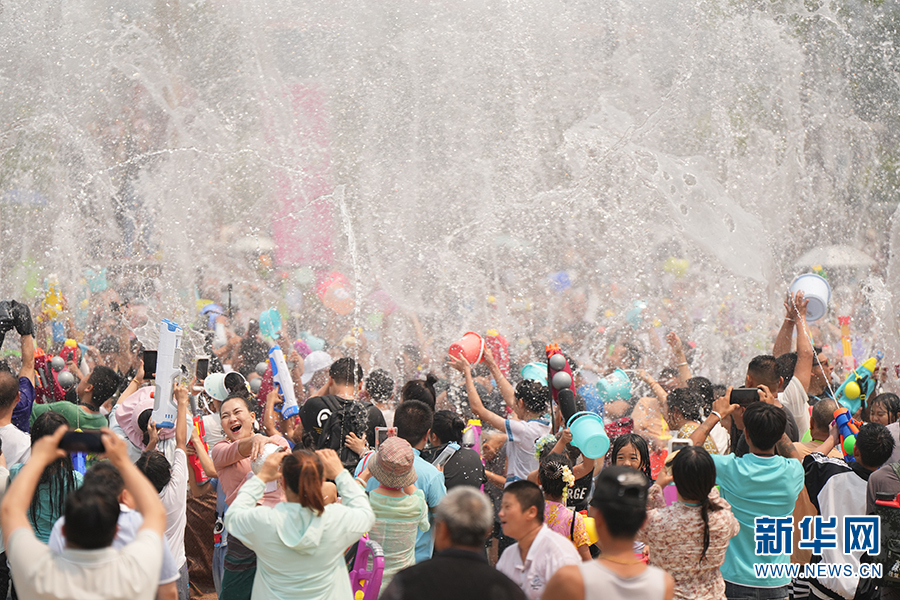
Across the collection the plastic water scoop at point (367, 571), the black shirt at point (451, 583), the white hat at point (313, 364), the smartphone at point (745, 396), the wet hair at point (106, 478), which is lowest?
the white hat at point (313, 364)

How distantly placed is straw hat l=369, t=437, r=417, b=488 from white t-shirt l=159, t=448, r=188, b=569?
97 centimetres

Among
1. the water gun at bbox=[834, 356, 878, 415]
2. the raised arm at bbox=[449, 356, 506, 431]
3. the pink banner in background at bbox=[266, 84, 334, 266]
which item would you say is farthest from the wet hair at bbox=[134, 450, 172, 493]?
the pink banner in background at bbox=[266, 84, 334, 266]

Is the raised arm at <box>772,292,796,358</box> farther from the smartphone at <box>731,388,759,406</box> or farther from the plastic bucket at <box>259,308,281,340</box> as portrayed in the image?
the plastic bucket at <box>259,308,281,340</box>

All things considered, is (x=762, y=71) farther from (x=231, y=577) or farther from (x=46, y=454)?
(x=46, y=454)

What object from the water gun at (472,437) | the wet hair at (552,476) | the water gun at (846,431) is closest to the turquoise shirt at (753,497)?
the wet hair at (552,476)

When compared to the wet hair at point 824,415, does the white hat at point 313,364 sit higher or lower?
lower

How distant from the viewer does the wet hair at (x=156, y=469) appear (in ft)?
12.0

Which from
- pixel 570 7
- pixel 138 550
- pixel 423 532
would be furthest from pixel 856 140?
pixel 138 550

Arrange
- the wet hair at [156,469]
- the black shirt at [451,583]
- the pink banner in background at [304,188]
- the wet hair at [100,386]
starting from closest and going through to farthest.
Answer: the black shirt at [451,583] < the wet hair at [156,469] < the wet hair at [100,386] < the pink banner in background at [304,188]

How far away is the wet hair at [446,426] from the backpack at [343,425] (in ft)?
1.48

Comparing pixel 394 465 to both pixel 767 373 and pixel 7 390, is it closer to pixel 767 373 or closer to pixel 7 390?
pixel 7 390

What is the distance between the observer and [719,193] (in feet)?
27.5

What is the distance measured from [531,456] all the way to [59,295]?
5.58 m

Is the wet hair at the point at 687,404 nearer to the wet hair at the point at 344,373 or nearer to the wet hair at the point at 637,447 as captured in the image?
the wet hair at the point at 637,447
